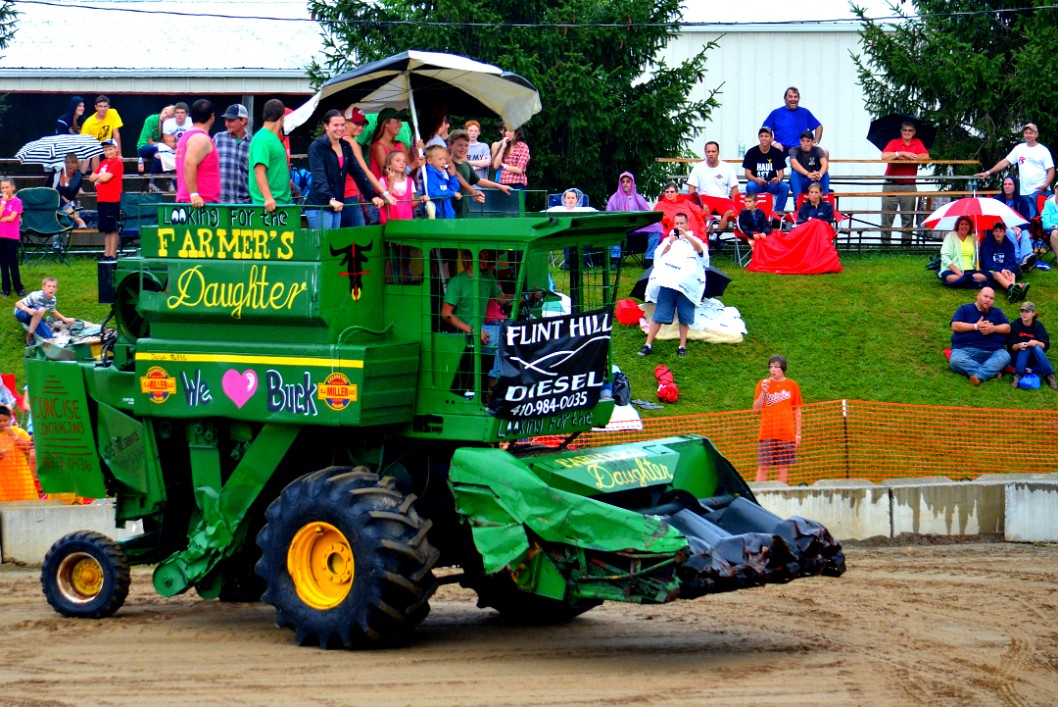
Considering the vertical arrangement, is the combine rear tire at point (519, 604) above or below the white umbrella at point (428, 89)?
below

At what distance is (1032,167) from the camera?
75.2 ft

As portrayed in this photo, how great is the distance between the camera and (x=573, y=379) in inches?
408

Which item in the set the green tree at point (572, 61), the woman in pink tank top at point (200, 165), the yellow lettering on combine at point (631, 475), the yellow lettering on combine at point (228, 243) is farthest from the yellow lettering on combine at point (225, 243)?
the green tree at point (572, 61)

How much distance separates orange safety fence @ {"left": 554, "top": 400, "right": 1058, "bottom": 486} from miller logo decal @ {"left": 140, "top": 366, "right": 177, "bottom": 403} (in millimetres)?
5950

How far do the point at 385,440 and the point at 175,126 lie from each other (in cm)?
1162

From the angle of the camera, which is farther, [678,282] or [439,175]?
[678,282]

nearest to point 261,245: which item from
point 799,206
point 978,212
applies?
point 978,212

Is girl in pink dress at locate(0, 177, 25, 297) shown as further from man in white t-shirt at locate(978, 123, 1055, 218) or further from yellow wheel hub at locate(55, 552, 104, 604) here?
man in white t-shirt at locate(978, 123, 1055, 218)

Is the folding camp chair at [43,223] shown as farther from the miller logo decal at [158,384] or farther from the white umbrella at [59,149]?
the miller logo decal at [158,384]

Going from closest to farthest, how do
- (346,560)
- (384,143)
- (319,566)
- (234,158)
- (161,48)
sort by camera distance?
(346,560) < (319,566) < (234,158) < (384,143) < (161,48)

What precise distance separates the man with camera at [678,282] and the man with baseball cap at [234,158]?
7.92 m

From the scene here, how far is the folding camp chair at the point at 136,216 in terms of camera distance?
36.7 feet

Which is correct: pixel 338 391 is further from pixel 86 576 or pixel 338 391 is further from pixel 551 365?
pixel 86 576

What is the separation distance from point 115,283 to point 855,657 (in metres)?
5.90
